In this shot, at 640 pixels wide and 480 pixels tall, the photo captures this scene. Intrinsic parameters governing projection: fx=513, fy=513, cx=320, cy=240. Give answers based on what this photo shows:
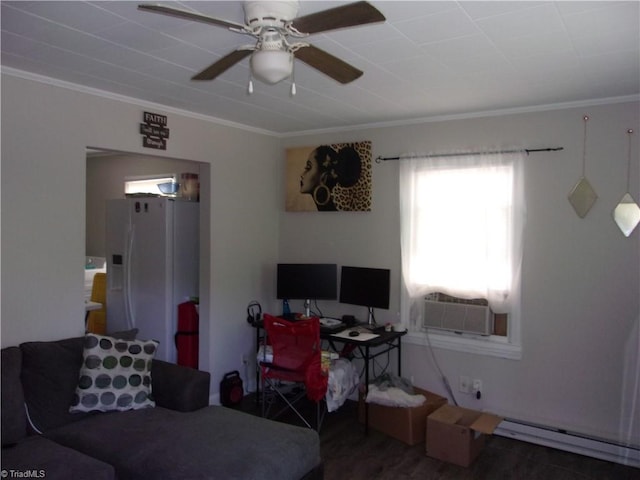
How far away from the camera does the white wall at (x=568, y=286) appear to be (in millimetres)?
3533

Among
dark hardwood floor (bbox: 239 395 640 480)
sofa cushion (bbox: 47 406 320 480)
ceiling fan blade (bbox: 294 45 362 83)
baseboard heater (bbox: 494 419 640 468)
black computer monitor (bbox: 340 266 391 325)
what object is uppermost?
ceiling fan blade (bbox: 294 45 362 83)

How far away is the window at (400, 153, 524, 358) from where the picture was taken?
3.90 metres

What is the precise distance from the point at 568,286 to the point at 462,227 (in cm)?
87

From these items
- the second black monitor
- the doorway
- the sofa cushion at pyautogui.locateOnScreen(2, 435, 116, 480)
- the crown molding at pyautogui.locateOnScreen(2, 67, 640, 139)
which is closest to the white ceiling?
the crown molding at pyautogui.locateOnScreen(2, 67, 640, 139)

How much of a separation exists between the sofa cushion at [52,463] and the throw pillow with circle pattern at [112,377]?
1.50 feet

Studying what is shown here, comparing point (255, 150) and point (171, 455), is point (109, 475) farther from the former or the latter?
point (255, 150)

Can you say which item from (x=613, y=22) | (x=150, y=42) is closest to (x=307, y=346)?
(x=150, y=42)

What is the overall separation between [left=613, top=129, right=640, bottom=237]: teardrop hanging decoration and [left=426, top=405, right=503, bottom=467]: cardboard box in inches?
62.8

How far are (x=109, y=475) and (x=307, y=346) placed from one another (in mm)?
1651

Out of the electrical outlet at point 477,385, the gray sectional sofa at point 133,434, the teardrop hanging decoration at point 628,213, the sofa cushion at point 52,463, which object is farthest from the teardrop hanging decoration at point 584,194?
the sofa cushion at point 52,463

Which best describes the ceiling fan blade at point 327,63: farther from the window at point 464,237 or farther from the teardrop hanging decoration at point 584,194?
the teardrop hanging decoration at point 584,194

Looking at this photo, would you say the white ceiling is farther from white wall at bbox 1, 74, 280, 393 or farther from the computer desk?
the computer desk

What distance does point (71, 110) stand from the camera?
3352 mm

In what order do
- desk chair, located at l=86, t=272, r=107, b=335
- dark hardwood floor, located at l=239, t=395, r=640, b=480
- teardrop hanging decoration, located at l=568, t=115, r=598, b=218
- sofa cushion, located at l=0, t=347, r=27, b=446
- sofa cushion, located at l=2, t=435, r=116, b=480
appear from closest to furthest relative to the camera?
1. sofa cushion, located at l=2, t=435, r=116, b=480
2. sofa cushion, located at l=0, t=347, r=27, b=446
3. dark hardwood floor, located at l=239, t=395, r=640, b=480
4. teardrop hanging decoration, located at l=568, t=115, r=598, b=218
5. desk chair, located at l=86, t=272, r=107, b=335
